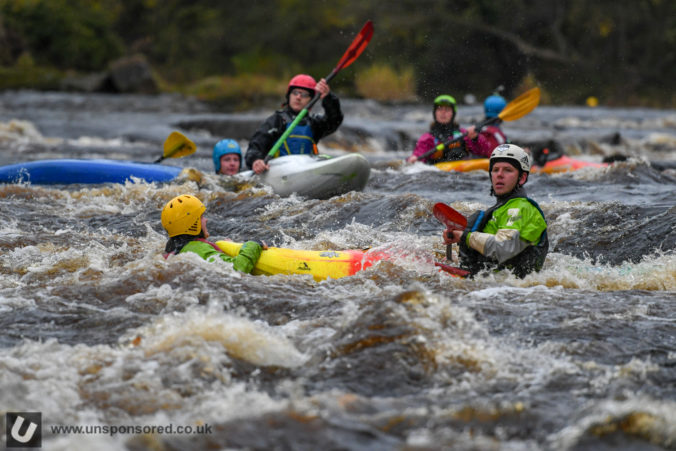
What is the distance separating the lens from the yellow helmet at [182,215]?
517cm

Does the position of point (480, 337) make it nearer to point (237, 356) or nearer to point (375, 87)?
point (237, 356)

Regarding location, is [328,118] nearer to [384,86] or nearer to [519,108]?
[519,108]

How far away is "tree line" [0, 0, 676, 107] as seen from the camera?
96.9ft

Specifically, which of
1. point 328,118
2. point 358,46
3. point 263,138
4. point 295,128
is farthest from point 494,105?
point 263,138

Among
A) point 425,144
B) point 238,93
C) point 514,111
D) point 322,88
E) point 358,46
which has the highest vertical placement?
point 238,93

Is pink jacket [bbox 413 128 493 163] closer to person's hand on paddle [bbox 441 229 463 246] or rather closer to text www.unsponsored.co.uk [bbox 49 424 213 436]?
person's hand on paddle [bbox 441 229 463 246]

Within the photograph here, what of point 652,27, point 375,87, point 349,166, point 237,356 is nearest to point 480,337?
point 237,356

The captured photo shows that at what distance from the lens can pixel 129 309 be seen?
4363 mm

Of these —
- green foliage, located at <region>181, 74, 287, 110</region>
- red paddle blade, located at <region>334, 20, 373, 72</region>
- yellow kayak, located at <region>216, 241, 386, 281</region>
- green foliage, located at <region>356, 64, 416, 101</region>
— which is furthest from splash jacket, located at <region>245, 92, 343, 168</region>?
green foliage, located at <region>356, 64, 416, 101</region>

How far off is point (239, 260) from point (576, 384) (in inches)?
92.3

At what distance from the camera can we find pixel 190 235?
5273 mm

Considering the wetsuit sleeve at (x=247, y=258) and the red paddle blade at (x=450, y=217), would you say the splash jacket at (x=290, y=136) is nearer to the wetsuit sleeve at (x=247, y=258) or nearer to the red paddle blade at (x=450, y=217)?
the wetsuit sleeve at (x=247, y=258)

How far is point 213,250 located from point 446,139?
4864 millimetres

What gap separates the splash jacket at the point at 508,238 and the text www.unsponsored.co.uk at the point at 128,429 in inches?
89.5
